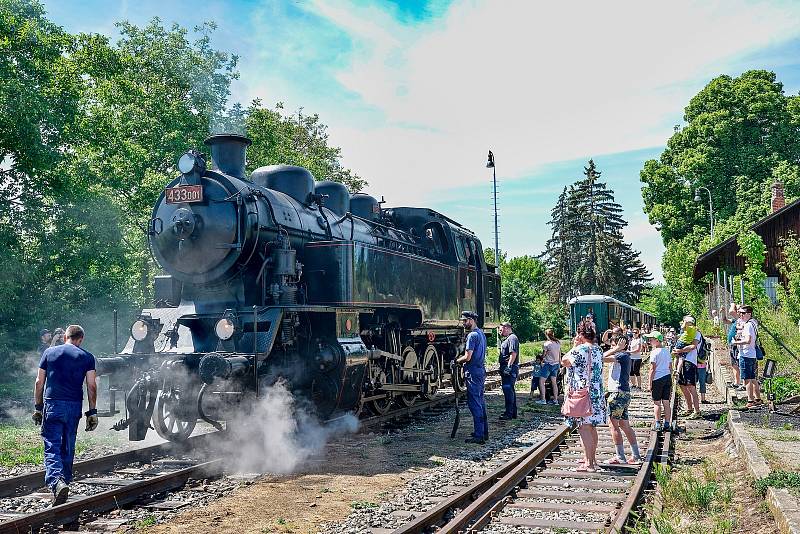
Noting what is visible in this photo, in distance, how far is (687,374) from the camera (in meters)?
11.2

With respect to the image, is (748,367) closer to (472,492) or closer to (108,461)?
(472,492)

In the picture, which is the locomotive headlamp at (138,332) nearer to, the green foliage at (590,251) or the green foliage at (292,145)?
the green foliage at (292,145)

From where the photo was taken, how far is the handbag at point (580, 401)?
736cm

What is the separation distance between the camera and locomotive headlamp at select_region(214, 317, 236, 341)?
7910mm

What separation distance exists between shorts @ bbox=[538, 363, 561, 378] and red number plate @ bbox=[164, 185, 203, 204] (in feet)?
24.6

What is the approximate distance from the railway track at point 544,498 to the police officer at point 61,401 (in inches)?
123

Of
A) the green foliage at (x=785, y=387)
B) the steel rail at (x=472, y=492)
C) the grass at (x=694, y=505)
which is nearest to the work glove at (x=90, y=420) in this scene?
the steel rail at (x=472, y=492)

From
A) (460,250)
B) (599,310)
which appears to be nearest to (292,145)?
(599,310)

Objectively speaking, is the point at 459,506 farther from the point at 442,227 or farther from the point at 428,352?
the point at 442,227

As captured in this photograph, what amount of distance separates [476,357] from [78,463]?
16.0 feet

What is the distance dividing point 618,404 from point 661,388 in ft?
6.73

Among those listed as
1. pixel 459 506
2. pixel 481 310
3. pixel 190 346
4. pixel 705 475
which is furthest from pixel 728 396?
pixel 190 346

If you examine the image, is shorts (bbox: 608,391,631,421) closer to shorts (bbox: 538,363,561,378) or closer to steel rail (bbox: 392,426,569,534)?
steel rail (bbox: 392,426,569,534)

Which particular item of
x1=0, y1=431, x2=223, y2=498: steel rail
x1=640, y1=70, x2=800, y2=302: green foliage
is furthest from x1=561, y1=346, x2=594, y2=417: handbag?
x1=640, y1=70, x2=800, y2=302: green foliage
